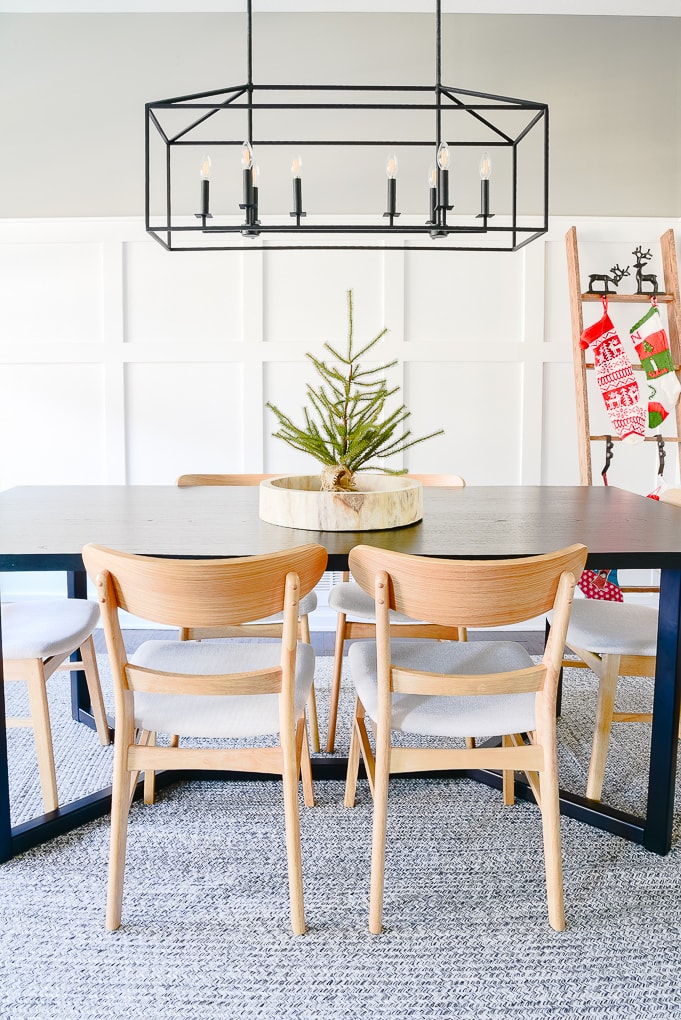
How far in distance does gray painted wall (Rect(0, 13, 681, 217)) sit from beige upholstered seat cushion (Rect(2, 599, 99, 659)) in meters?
2.19

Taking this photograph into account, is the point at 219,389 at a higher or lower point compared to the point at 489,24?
lower

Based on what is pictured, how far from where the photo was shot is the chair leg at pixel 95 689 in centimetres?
229

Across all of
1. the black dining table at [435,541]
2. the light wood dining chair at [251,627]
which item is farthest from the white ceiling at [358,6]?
the black dining table at [435,541]

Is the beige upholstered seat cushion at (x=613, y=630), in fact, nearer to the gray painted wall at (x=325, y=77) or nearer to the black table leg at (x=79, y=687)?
the black table leg at (x=79, y=687)

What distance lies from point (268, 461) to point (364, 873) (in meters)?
2.27

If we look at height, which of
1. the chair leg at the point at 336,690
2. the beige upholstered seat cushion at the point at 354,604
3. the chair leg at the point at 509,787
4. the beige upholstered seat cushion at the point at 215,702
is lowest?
the chair leg at the point at 509,787

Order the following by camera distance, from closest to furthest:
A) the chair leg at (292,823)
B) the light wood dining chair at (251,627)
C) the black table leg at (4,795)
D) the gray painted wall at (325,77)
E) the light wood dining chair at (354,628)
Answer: the chair leg at (292,823) → the black table leg at (4,795) → the light wood dining chair at (251,627) → the light wood dining chair at (354,628) → the gray painted wall at (325,77)

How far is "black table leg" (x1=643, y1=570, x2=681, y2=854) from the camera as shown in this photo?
175 cm

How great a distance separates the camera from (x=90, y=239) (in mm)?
3531

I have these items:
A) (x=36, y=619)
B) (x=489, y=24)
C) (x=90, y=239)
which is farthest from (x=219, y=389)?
(x=489, y=24)

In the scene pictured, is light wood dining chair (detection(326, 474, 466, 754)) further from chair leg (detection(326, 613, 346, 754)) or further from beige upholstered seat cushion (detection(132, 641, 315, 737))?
beige upholstered seat cushion (detection(132, 641, 315, 737))

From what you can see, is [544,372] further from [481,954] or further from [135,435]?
[481,954]

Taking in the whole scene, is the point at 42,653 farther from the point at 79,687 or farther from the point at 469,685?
the point at 469,685

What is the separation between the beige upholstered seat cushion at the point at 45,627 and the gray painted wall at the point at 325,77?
7.17ft
